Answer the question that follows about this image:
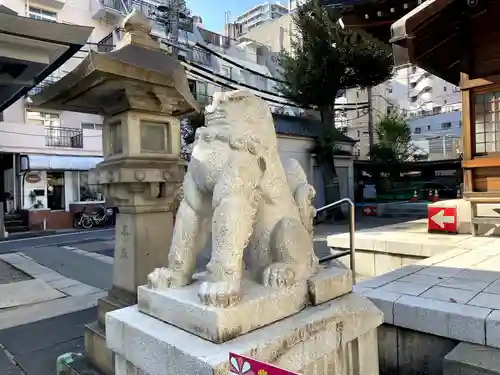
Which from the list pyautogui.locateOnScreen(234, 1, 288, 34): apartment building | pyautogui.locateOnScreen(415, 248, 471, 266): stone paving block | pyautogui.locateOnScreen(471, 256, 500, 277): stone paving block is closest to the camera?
pyautogui.locateOnScreen(471, 256, 500, 277): stone paving block

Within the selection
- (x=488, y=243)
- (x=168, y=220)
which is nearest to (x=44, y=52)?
(x=168, y=220)

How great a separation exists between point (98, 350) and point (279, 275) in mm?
1964

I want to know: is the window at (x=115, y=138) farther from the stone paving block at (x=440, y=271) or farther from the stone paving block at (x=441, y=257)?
the stone paving block at (x=441, y=257)

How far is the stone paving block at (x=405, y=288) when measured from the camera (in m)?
2.81

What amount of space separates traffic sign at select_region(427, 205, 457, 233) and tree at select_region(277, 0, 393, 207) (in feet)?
29.0

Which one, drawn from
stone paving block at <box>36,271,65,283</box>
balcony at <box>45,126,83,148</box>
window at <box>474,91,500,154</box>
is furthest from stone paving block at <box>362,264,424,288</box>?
balcony at <box>45,126,83,148</box>

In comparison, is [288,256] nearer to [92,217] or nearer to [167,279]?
[167,279]

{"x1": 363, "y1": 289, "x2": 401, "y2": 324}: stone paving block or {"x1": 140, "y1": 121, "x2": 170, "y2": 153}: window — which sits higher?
{"x1": 140, "y1": 121, "x2": 170, "y2": 153}: window

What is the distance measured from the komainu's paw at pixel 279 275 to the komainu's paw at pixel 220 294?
8.3 inches

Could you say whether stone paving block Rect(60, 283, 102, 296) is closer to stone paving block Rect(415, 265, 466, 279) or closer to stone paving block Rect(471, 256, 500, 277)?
stone paving block Rect(415, 265, 466, 279)

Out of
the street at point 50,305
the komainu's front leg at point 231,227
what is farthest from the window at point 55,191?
the komainu's front leg at point 231,227

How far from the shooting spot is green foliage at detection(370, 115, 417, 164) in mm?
19250

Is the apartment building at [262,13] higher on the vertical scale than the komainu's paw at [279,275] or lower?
higher

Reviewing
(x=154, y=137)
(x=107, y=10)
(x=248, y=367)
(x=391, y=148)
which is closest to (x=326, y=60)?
(x=391, y=148)
